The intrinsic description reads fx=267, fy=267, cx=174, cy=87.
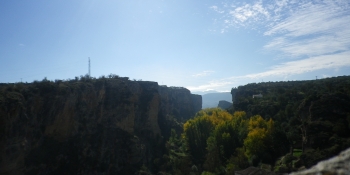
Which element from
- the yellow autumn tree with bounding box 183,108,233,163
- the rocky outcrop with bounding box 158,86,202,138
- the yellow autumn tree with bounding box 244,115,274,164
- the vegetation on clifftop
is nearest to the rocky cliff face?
the yellow autumn tree with bounding box 183,108,233,163

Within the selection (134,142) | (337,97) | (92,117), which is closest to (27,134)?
(92,117)

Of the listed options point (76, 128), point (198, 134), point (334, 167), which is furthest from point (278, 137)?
point (334, 167)

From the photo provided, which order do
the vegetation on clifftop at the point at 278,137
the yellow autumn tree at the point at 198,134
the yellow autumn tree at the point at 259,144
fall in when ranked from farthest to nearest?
the yellow autumn tree at the point at 198,134 → the yellow autumn tree at the point at 259,144 → the vegetation on clifftop at the point at 278,137

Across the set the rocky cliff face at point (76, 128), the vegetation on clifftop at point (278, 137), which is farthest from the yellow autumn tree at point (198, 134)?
the rocky cliff face at point (76, 128)

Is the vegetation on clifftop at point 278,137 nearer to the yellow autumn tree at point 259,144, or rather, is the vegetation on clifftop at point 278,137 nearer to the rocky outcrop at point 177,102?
the yellow autumn tree at point 259,144

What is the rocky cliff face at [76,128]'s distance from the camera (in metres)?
29.8

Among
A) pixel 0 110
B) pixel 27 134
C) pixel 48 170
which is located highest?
pixel 0 110

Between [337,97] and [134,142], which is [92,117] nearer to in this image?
[134,142]

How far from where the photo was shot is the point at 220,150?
37.7 metres

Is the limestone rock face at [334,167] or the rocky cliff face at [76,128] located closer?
the limestone rock face at [334,167]

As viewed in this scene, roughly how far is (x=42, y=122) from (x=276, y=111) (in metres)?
37.0

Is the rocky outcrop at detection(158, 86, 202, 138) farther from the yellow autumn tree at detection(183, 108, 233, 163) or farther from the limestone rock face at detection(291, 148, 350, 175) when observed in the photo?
the limestone rock face at detection(291, 148, 350, 175)

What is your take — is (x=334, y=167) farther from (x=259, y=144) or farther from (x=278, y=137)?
(x=278, y=137)

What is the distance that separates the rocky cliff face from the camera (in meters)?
29.8
